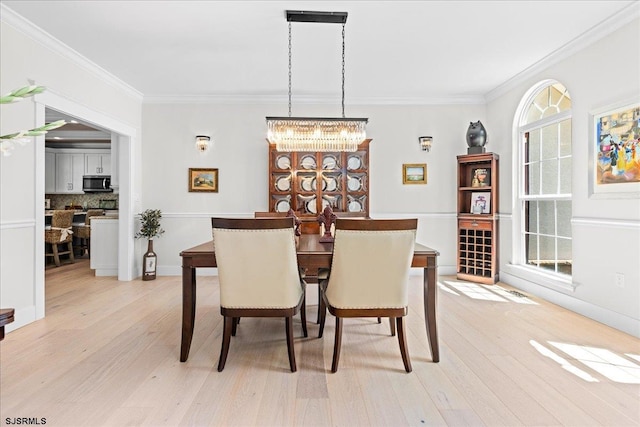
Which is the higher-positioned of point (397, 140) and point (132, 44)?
point (132, 44)

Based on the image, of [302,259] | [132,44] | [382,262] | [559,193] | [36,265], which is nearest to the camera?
[382,262]

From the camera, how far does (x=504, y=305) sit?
12.2ft

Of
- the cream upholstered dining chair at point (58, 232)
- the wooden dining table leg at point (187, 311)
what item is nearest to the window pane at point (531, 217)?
the wooden dining table leg at point (187, 311)

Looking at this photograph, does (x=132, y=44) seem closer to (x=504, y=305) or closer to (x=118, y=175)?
(x=118, y=175)

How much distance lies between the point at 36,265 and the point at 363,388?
3097 mm

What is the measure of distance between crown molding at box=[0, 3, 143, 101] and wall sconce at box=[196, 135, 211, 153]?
41.3 inches

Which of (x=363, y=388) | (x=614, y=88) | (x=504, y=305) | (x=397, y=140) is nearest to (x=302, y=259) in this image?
(x=363, y=388)

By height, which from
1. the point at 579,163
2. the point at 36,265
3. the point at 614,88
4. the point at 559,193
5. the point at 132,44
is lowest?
the point at 36,265

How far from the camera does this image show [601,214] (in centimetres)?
319

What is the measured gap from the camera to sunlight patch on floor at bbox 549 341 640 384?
219 centimetres

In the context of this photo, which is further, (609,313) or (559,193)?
(559,193)

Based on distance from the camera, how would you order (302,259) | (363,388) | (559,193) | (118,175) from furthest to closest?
(118,175)
(559,193)
(302,259)
(363,388)

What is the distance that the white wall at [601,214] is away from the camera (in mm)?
2896

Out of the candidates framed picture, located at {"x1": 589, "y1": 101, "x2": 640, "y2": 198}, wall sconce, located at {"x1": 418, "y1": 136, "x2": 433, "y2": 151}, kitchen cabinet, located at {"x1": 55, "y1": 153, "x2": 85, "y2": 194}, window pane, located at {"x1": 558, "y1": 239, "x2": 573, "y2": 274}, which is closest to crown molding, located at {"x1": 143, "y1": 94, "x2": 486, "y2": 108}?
wall sconce, located at {"x1": 418, "y1": 136, "x2": 433, "y2": 151}
